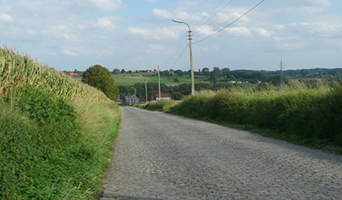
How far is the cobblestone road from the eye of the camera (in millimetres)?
4695

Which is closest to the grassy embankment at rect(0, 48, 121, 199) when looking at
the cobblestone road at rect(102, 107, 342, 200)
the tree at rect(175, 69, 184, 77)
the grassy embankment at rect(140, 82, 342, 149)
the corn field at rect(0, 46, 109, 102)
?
the corn field at rect(0, 46, 109, 102)

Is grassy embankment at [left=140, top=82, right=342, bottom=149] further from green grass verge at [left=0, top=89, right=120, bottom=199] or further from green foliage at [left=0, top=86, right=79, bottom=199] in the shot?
green foliage at [left=0, top=86, right=79, bottom=199]

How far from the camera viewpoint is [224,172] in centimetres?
593

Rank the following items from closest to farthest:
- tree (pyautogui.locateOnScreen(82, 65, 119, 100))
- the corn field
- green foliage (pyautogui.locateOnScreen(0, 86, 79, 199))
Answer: green foliage (pyautogui.locateOnScreen(0, 86, 79, 199)) < the corn field < tree (pyautogui.locateOnScreen(82, 65, 119, 100))

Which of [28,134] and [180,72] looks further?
[180,72]

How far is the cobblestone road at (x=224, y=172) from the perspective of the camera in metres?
4.70

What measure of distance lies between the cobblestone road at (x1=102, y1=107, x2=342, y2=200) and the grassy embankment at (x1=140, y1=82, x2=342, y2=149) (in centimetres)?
122

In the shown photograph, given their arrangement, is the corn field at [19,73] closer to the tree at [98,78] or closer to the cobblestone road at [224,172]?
the cobblestone road at [224,172]

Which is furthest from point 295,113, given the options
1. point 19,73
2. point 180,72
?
point 180,72

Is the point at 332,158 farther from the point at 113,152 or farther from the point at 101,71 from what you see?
the point at 101,71

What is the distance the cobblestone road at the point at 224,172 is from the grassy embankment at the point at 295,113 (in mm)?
1225

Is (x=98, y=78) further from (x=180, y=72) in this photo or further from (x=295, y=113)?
(x=295, y=113)

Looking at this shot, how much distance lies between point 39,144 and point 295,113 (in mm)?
9258

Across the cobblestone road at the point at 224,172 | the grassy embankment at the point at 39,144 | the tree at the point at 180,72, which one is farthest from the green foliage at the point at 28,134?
the tree at the point at 180,72
